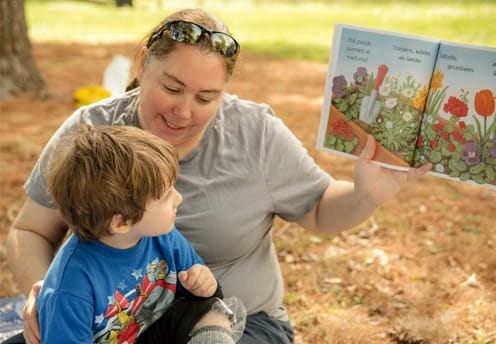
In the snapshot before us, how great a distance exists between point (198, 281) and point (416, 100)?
84cm

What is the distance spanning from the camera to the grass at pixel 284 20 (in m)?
9.88

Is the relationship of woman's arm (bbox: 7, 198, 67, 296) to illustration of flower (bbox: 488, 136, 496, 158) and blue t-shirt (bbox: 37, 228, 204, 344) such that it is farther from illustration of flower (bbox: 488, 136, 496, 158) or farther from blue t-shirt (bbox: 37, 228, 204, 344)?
illustration of flower (bbox: 488, 136, 496, 158)

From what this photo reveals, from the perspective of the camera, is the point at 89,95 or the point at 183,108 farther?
the point at 89,95

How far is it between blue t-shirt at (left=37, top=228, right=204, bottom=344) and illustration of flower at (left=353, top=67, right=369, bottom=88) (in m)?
0.72

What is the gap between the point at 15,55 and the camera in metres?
6.06

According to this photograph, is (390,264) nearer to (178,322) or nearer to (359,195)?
(359,195)

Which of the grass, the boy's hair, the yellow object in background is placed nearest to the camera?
the boy's hair

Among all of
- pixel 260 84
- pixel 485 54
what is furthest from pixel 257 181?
pixel 260 84

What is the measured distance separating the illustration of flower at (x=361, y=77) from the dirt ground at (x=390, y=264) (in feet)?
1.46

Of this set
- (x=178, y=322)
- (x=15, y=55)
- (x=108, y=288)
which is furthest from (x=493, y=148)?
(x=15, y=55)

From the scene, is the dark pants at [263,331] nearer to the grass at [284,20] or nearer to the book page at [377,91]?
the book page at [377,91]

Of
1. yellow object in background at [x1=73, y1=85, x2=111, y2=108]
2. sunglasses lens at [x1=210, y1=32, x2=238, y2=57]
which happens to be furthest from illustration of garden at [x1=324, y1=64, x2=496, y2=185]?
yellow object in background at [x1=73, y1=85, x2=111, y2=108]

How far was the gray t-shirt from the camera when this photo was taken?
1.91 m

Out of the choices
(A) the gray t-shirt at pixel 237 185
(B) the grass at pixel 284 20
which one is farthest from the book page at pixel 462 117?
(B) the grass at pixel 284 20
